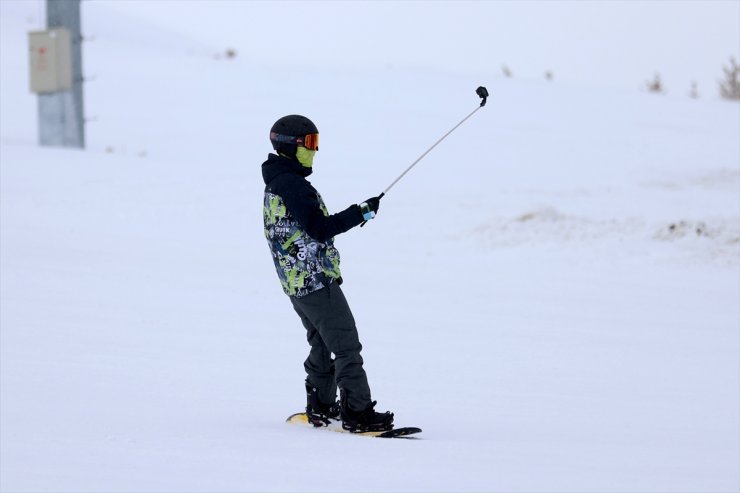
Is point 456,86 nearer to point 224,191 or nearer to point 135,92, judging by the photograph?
point 135,92

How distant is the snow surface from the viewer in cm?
522

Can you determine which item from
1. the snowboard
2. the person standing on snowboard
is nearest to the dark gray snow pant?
the person standing on snowboard

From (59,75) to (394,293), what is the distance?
8.39 m

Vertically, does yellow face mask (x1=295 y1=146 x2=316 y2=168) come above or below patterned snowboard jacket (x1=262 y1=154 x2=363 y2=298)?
above

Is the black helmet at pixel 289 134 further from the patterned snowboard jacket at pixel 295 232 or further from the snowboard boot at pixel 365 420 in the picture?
the snowboard boot at pixel 365 420

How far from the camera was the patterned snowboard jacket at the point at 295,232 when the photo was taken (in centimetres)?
558

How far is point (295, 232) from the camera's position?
5.67m

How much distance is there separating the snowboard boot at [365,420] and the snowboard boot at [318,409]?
203mm

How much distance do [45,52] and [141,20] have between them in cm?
2523

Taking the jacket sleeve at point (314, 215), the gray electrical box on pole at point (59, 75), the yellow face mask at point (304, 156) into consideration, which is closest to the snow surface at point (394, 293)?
the gray electrical box on pole at point (59, 75)

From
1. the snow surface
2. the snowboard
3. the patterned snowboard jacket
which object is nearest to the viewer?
the snow surface

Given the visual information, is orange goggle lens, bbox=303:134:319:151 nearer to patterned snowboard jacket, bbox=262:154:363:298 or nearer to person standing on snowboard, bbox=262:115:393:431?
person standing on snowboard, bbox=262:115:393:431

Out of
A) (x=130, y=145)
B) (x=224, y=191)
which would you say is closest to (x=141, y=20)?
(x=130, y=145)

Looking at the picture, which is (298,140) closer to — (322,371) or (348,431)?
(322,371)
